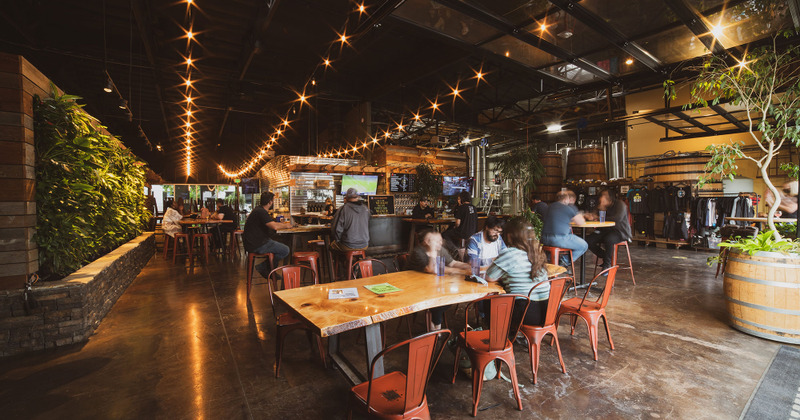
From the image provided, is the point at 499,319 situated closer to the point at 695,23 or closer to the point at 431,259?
the point at 431,259

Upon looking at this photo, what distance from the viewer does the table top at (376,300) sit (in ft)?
6.54

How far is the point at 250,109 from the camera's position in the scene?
13055 millimetres

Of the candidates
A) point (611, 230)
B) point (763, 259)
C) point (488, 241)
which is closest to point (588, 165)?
point (611, 230)

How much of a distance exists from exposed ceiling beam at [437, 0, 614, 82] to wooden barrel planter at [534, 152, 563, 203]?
3795mm

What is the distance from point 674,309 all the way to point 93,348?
711cm

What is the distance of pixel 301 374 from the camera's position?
300 cm

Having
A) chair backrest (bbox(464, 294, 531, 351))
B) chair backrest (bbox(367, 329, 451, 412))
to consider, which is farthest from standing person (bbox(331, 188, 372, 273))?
chair backrest (bbox(367, 329, 451, 412))

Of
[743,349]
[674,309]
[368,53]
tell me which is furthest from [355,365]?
[368,53]

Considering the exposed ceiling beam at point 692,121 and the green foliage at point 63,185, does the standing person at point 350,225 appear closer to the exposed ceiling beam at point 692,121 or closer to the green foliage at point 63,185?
the green foliage at point 63,185

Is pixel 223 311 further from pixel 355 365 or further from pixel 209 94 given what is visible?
pixel 209 94

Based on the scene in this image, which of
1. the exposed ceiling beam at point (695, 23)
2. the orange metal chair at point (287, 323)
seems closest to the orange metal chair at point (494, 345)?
the orange metal chair at point (287, 323)

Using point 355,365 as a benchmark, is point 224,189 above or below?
above

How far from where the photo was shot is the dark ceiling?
5.26 metres

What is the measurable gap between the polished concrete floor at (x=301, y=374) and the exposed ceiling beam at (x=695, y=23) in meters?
4.28
